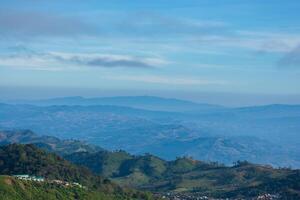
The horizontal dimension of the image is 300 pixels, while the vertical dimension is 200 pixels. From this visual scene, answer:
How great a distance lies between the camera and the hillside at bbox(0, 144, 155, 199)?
5969 inches

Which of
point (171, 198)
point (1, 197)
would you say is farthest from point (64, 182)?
point (171, 198)

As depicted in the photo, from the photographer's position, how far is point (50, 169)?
502ft

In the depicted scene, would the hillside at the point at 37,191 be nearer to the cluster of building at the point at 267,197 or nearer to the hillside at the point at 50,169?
the hillside at the point at 50,169

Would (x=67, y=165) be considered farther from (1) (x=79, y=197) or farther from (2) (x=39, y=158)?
(1) (x=79, y=197)

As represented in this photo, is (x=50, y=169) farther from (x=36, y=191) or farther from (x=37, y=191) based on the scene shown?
(x=36, y=191)

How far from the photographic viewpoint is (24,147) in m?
170

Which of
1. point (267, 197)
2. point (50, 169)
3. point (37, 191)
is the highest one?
point (50, 169)

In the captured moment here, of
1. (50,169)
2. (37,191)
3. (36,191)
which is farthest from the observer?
(50,169)

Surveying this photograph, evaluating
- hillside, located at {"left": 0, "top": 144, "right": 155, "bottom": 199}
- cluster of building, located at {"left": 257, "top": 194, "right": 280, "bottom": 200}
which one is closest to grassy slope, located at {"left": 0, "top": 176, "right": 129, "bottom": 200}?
hillside, located at {"left": 0, "top": 144, "right": 155, "bottom": 199}

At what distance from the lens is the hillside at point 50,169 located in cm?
15162

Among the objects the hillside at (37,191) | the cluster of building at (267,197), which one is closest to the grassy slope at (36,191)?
the hillside at (37,191)

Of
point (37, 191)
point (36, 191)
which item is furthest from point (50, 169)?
point (36, 191)

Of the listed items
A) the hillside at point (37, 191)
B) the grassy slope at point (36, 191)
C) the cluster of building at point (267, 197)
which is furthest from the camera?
the cluster of building at point (267, 197)

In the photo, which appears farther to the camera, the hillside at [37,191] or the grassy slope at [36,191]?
the hillside at [37,191]
